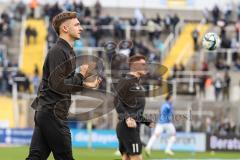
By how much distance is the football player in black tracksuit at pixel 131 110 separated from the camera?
14.5 metres

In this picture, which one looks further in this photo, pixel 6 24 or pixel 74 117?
pixel 6 24

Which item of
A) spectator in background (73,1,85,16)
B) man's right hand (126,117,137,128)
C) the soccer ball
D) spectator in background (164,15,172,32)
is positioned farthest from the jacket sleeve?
spectator in background (73,1,85,16)

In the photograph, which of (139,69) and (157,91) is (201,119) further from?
(139,69)

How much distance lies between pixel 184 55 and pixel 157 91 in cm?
2123

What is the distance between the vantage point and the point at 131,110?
49.0 feet

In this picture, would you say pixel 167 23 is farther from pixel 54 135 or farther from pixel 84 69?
pixel 84 69

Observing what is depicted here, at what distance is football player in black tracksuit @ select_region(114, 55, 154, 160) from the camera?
14461mm

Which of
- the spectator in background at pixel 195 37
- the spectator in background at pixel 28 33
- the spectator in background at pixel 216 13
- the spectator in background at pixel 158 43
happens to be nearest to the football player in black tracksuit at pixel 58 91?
the spectator in background at pixel 195 37

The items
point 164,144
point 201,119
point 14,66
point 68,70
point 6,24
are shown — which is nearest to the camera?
point 68,70

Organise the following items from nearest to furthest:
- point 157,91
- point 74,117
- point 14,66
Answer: point 74,117 → point 157,91 → point 14,66

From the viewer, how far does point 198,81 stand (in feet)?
123

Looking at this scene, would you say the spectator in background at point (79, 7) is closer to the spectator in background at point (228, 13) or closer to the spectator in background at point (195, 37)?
the spectator in background at point (195, 37)

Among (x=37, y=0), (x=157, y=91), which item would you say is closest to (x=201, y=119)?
(x=157, y=91)

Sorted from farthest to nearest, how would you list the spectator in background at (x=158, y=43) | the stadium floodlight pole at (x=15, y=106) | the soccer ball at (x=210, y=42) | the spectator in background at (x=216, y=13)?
the spectator in background at (x=216, y=13), the spectator in background at (x=158, y=43), the stadium floodlight pole at (x=15, y=106), the soccer ball at (x=210, y=42)
